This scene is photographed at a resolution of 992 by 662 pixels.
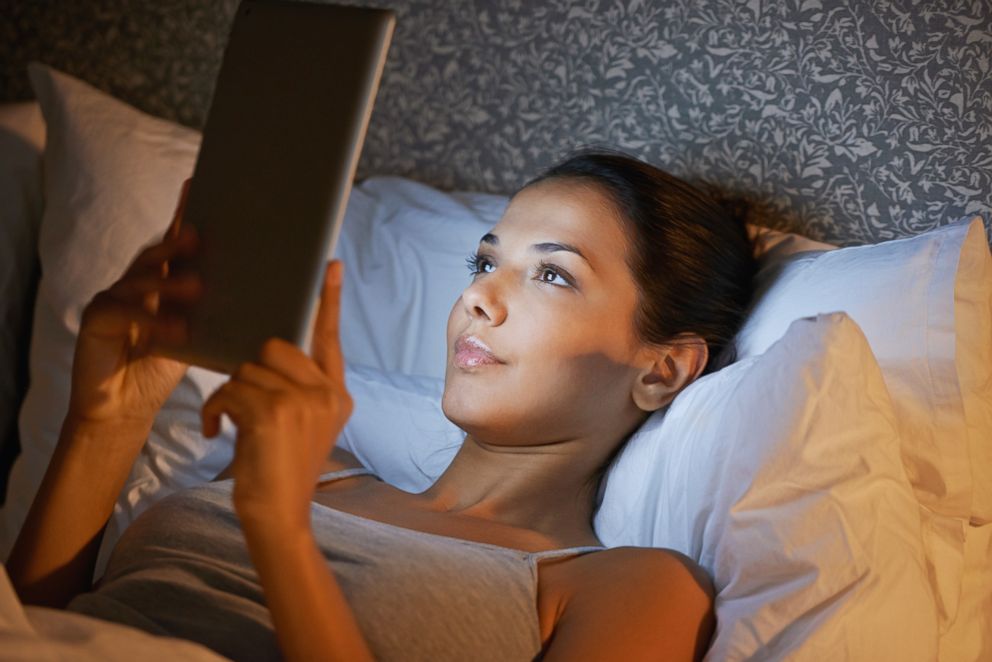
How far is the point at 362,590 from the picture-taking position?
980mm

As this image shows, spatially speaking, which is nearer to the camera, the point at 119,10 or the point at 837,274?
Result: the point at 837,274

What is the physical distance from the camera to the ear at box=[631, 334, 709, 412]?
1271 mm

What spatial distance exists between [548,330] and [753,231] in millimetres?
488

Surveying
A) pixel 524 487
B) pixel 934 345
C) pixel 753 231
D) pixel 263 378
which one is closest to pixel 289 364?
pixel 263 378

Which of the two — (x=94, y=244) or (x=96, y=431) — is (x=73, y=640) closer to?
(x=96, y=431)

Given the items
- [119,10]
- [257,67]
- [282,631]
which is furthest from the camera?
[119,10]

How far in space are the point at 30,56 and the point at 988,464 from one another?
1.81 meters

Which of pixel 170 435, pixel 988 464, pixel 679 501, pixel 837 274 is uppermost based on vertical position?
pixel 837 274

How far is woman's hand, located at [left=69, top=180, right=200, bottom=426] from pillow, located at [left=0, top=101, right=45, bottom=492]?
0.80m

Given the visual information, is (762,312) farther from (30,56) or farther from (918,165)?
(30,56)

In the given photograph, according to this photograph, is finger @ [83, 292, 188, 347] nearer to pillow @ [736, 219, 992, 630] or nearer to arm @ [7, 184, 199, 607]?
arm @ [7, 184, 199, 607]

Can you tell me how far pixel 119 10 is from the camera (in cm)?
191

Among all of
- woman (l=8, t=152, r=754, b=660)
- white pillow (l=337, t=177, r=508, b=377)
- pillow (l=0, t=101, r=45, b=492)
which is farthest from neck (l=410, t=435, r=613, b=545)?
pillow (l=0, t=101, r=45, b=492)

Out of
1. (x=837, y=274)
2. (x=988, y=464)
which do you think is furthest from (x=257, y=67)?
(x=988, y=464)
